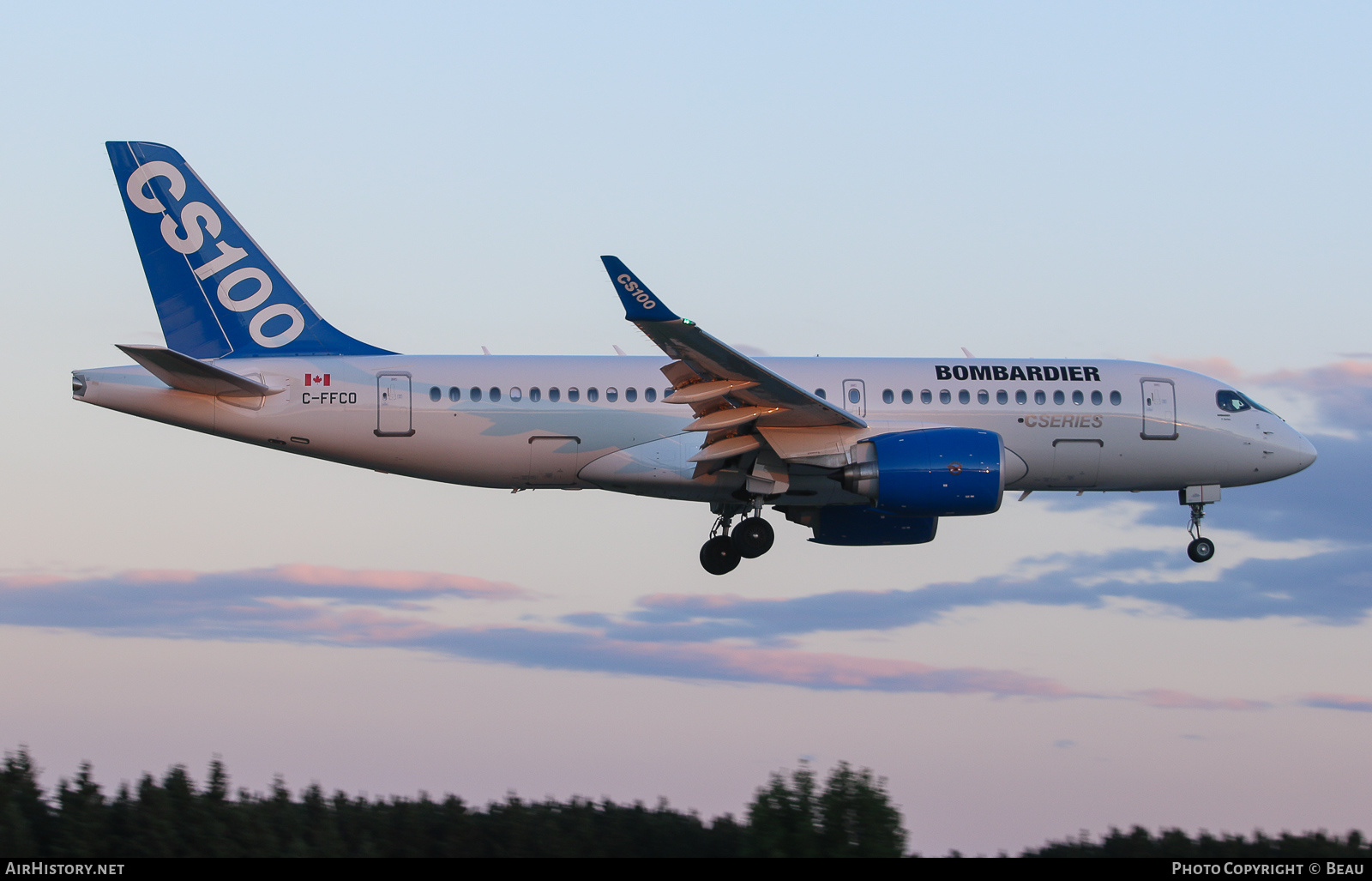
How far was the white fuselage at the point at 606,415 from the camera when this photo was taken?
2850 cm

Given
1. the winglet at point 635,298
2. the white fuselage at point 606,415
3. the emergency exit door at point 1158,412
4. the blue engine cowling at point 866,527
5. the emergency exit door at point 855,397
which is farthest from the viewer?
the blue engine cowling at point 866,527

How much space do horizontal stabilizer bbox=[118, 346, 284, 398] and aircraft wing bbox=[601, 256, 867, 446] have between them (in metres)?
7.92

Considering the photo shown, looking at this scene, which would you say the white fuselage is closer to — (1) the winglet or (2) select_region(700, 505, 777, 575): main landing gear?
(2) select_region(700, 505, 777, 575): main landing gear

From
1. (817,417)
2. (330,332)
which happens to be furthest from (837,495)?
(330,332)

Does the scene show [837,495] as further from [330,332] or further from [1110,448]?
[330,332]

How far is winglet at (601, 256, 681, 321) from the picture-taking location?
2400 centimetres

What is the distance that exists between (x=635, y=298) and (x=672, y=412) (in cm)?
539

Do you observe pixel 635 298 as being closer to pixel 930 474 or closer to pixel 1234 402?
pixel 930 474

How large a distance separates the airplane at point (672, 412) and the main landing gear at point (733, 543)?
38 mm

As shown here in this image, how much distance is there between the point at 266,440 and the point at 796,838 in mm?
12349

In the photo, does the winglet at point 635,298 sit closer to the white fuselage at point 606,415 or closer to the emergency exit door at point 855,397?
the white fuselage at point 606,415

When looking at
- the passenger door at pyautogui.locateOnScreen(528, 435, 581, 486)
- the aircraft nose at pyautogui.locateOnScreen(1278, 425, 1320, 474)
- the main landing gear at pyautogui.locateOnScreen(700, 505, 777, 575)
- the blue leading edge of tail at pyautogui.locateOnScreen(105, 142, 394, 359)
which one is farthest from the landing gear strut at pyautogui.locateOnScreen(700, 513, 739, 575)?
the aircraft nose at pyautogui.locateOnScreen(1278, 425, 1320, 474)

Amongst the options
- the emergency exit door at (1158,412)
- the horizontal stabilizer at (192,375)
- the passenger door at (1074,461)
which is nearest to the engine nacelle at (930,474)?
the passenger door at (1074,461)

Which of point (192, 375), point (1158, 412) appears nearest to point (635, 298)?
point (192, 375)
